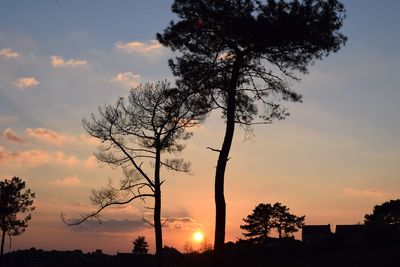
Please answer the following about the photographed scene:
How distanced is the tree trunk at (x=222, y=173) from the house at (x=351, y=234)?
5077cm

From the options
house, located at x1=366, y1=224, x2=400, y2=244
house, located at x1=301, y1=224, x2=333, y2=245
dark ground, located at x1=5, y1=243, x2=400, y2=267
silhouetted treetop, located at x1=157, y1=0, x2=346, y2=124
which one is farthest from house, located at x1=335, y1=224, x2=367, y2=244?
silhouetted treetop, located at x1=157, y1=0, x2=346, y2=124

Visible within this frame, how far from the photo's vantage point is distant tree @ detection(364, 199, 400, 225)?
76312mm

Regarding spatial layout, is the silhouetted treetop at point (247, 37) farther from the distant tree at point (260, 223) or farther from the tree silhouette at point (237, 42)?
the distant tree at point (260, 223)

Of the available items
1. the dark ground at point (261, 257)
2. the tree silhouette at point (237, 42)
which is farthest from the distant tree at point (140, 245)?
the tree silhouette at point (237, 42)

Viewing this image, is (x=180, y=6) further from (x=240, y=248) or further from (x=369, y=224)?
(x=369, y=224)

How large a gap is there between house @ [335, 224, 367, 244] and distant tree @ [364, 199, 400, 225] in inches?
97.8

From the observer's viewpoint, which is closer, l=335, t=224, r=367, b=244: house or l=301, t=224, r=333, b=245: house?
l=335, t=224, r=367, b=244: house

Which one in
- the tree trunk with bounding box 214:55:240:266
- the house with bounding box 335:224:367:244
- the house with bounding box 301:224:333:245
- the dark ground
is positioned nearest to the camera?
the tree trunk with bounding box 214:55:240:266

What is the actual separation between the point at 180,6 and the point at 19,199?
44.1 metres

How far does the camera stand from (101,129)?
25.3m

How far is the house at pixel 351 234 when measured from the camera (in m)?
66.9

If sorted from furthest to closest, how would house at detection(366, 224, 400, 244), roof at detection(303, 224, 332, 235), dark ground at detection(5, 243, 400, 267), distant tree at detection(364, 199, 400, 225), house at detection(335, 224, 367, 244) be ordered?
roof at detection(303, 224, 332, 235) → distant tree at detection(364, 199, 400, 225) → house at detection(335, 224, 367, 244) → house at detection(366, 224, 400, 244) → dark ground at detection(5, 243, 400, 267)

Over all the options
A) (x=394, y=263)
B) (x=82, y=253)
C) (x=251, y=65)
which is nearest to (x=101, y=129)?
(x=251, y=65)

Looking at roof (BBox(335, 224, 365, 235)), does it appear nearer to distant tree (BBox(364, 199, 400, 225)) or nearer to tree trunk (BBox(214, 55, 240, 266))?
distant tree (BBox(364, 199, 400, 225))
